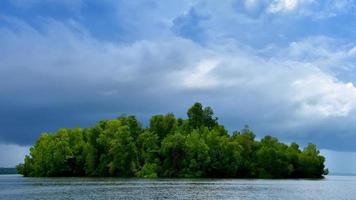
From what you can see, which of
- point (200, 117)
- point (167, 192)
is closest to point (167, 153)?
point (200, 117)

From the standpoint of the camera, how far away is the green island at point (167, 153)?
501 ft

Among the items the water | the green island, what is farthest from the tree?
the water

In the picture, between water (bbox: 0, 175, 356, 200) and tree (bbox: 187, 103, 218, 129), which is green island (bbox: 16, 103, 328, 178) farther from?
water (bbox: 0, 175, 356, 200)

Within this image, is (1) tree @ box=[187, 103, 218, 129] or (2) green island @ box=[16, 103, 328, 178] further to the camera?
(1) tree @ box=[187, 103, 218, 129]

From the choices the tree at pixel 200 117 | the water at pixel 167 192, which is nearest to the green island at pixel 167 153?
the tree at pixel 200 117

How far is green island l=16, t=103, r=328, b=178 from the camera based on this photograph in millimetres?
152750

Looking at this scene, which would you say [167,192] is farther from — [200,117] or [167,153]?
[200,117]

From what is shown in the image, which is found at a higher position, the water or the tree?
the tree

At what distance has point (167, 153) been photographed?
151 metres

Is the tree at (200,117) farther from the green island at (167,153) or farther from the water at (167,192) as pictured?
the water at (167,192)

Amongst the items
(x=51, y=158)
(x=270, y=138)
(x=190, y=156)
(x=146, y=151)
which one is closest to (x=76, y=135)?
(x=51, y=158)

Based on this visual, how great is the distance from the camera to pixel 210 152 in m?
157

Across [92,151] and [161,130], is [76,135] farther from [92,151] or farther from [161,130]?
[161,130]

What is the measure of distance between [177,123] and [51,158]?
43.0 metres
